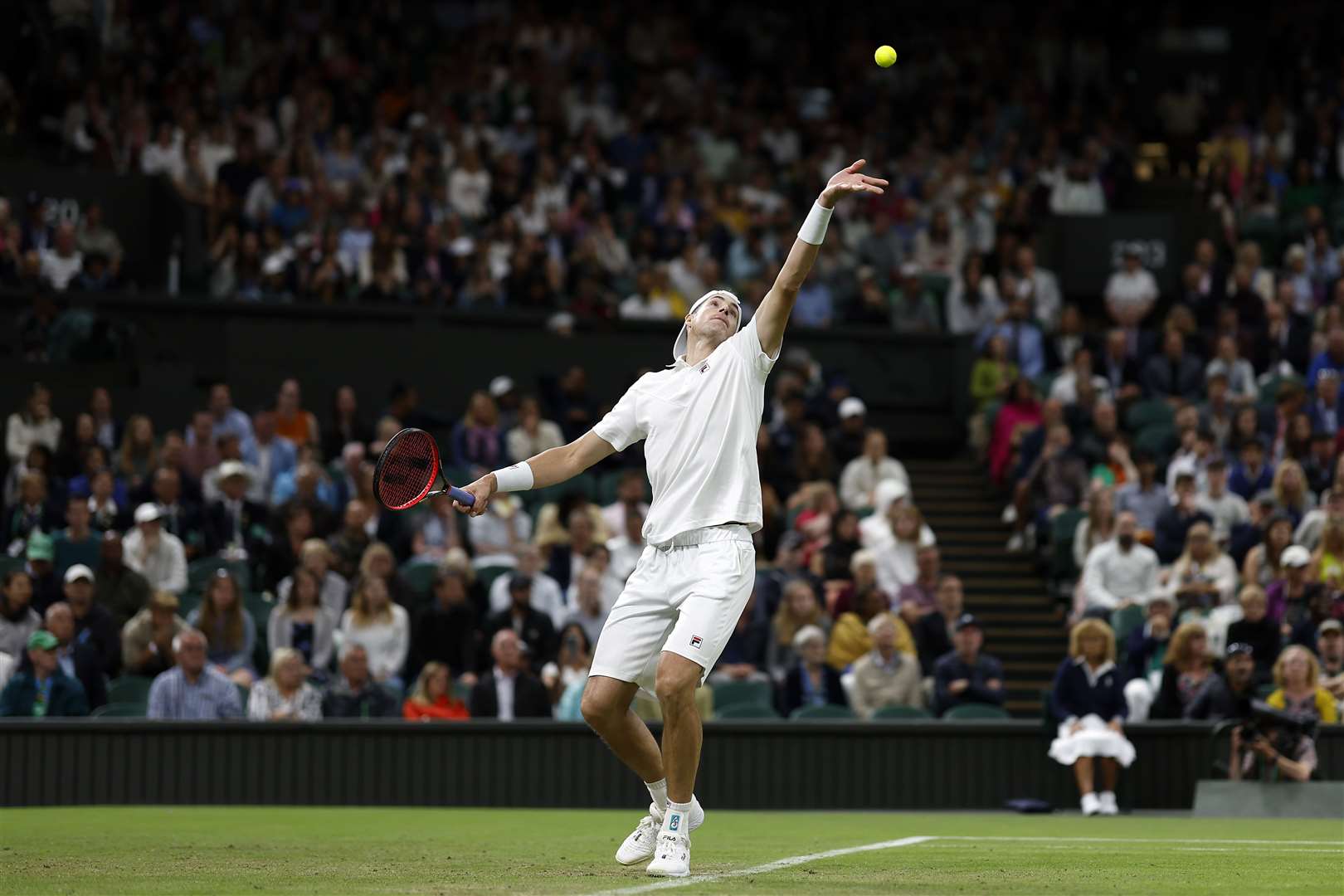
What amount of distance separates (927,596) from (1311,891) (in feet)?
32.7

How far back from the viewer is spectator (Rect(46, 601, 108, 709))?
15164 millimetres

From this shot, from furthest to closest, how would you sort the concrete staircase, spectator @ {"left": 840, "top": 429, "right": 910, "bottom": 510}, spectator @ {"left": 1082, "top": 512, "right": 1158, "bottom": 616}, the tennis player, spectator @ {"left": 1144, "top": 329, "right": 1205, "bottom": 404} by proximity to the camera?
spectator @ {"left": 1144, "top": 329, "right": 1205, "bottom": 404}
spectator @ {"left": 840, "top": 429, "right": 910, "bottom": 510}
the concrete staircase
spectator @ {"left": 1082, "top": 512, "right": 1158, "bottom": 616}
the tennis player

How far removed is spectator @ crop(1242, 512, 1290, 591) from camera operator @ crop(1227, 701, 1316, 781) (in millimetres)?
2864

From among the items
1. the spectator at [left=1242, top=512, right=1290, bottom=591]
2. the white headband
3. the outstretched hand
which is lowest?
the spectator at [left=1242, top=512, right=1290, bottom=591]

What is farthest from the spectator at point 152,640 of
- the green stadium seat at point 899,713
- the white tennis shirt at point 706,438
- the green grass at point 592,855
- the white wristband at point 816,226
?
the white wristband at point 816,226

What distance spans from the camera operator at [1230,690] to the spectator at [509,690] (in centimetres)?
471

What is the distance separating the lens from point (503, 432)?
19.4 meters

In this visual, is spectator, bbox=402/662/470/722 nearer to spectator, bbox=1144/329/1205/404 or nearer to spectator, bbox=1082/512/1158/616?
spectator, bbox=1082/512/1158/616

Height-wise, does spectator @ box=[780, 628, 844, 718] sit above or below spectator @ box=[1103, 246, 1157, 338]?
below

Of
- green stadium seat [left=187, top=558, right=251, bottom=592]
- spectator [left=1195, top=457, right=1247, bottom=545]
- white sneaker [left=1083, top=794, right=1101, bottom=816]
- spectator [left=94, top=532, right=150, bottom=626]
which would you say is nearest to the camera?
white sneaker [left=1083, top=794, right=1101, bottom=816]

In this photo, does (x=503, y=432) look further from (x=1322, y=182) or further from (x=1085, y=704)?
(x=1322, y=182)

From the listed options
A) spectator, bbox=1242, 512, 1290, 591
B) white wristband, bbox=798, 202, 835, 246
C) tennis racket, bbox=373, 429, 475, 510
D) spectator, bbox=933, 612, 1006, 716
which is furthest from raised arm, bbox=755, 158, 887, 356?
spectator, bbox=1242, 512, 1290, 591

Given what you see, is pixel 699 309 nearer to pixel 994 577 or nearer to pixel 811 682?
pixel 811 682

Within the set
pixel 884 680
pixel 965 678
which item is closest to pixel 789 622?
pixel 884 680
